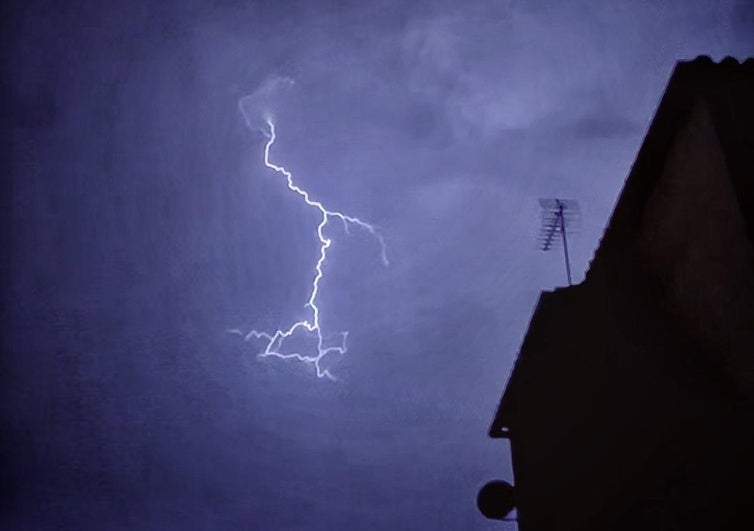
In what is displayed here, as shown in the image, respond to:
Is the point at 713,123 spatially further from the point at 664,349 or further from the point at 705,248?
the point at 664,349

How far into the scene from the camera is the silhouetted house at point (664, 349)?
4.39m

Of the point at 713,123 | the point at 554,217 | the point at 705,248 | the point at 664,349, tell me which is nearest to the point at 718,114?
the point at 713,123

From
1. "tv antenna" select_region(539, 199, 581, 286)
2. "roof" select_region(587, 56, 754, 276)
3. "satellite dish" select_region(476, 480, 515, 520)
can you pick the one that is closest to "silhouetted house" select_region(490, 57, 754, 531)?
"roof" select_region(587, 56, 754, 276)

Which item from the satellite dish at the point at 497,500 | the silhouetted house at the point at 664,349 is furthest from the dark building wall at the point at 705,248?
the satellite dish at the point at 497,500

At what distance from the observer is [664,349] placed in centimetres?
548

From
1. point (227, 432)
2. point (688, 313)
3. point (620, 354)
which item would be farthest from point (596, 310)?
point (227, 432)

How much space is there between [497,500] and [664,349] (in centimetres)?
398

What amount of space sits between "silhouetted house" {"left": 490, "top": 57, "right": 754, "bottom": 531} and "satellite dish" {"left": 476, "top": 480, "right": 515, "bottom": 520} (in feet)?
2.07

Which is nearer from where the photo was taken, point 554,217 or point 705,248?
point 705,248

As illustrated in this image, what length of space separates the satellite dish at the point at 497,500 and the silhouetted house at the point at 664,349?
0.63 metres

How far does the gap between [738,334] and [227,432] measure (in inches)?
1855

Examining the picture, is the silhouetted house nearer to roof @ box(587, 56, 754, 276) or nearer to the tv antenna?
roof @ box(587, 56, 754, 276)

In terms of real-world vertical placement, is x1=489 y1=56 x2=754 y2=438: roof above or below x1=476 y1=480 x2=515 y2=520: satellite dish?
above

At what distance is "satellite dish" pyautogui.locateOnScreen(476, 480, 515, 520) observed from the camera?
7938 mm
